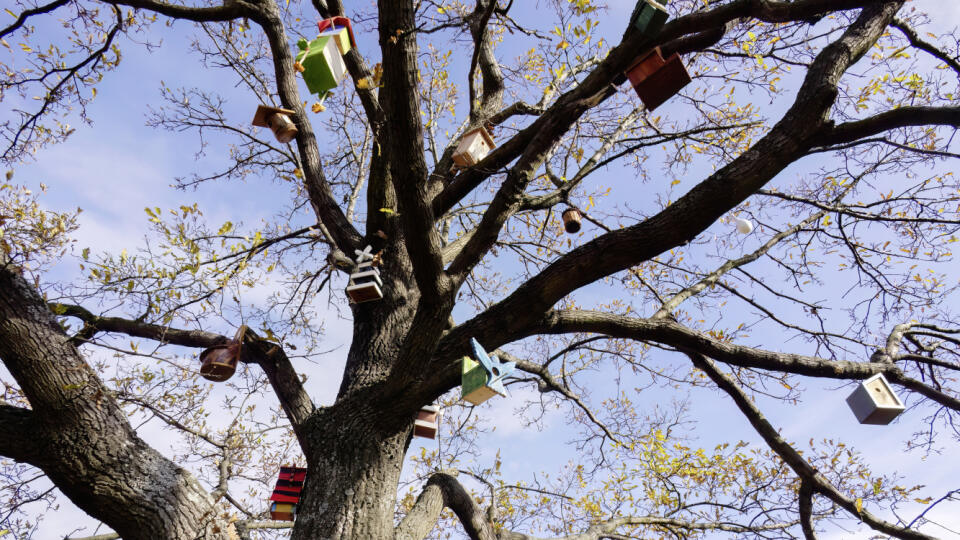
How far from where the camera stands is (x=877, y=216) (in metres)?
3.88

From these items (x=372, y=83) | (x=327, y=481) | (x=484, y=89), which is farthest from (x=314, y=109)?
(x=484, y=89)

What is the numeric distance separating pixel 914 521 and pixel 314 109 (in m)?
4.32

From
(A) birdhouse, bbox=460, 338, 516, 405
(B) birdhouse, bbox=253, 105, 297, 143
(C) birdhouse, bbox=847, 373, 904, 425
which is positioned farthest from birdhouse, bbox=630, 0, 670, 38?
(B) birdhouse, bbox=253, 105, 297, 143

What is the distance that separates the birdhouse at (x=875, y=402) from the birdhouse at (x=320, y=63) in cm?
357

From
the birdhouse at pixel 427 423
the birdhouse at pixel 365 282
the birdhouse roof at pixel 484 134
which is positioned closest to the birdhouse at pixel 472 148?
the birdhouse roof at pixel 484 134

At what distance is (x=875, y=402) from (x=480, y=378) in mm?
2310

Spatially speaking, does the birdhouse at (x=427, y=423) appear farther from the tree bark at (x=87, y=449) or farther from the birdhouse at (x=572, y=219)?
the birdhouse at (x=572, y=219)

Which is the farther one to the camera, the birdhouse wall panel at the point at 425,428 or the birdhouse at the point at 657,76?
the birdhouse wall panel at the point at 425,428

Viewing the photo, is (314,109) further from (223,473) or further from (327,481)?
(223,473)

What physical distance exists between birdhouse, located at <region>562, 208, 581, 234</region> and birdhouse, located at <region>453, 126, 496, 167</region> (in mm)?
802

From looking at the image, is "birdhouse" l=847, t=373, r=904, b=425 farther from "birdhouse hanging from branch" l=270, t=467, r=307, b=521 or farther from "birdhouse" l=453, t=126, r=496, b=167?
"birdhouse hanging from branch" l=270, t=467, r=307, b=521

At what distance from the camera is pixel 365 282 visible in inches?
152

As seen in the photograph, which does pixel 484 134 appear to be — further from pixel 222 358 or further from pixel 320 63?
pixel 222 358

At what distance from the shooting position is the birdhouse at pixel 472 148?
400 centimetres
